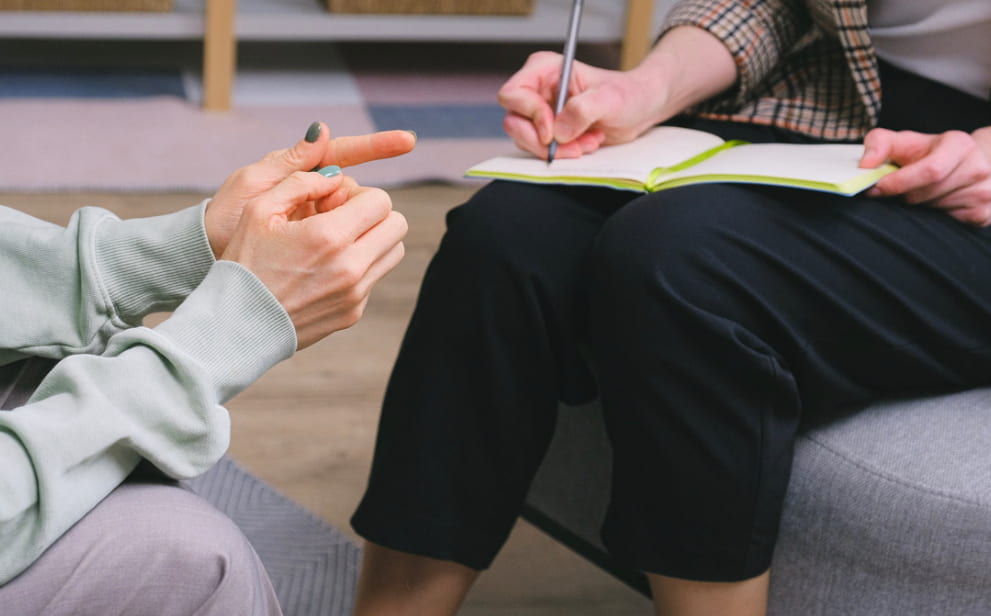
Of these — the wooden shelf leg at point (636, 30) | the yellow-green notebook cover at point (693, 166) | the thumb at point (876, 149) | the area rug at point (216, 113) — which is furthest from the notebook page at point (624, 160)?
the wooden shelf leg at point (636, 30)

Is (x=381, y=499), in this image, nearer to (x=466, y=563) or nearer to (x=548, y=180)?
(x=466, y=563)

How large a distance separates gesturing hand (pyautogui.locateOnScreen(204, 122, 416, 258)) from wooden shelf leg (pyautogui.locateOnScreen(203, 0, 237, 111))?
1512mm

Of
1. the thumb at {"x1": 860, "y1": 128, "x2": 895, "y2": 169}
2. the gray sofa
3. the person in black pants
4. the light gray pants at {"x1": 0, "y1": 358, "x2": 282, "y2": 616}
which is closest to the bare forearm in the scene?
the person in black pants

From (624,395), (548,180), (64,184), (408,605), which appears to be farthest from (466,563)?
(64,184)

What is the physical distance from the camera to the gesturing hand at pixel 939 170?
2.90ft

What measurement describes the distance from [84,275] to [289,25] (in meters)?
1.68

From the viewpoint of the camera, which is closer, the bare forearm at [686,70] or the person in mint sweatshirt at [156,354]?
the person in mint sweatshirt at [156,354]

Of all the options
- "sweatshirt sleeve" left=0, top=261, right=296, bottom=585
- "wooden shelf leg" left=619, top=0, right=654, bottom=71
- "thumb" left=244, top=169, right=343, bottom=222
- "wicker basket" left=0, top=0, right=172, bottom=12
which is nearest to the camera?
"sweatshirt sleeve" left=0, top=261, right=296, bottom=585

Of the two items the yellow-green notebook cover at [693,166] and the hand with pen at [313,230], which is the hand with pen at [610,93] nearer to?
the yellow-green notebook cover at [693,166]

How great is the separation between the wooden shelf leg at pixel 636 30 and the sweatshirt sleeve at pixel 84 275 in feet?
6.04

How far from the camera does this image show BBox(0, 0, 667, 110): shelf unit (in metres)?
2.19

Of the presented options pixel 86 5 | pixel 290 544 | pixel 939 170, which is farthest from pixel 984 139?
pixel 86 5

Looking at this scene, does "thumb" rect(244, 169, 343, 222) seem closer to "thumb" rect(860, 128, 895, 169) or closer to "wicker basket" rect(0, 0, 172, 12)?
"thumb" rect(860, 128, 895, 169)

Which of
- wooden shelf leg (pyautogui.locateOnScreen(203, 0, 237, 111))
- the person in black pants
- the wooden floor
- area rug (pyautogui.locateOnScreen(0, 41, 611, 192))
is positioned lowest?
the wooden floor
